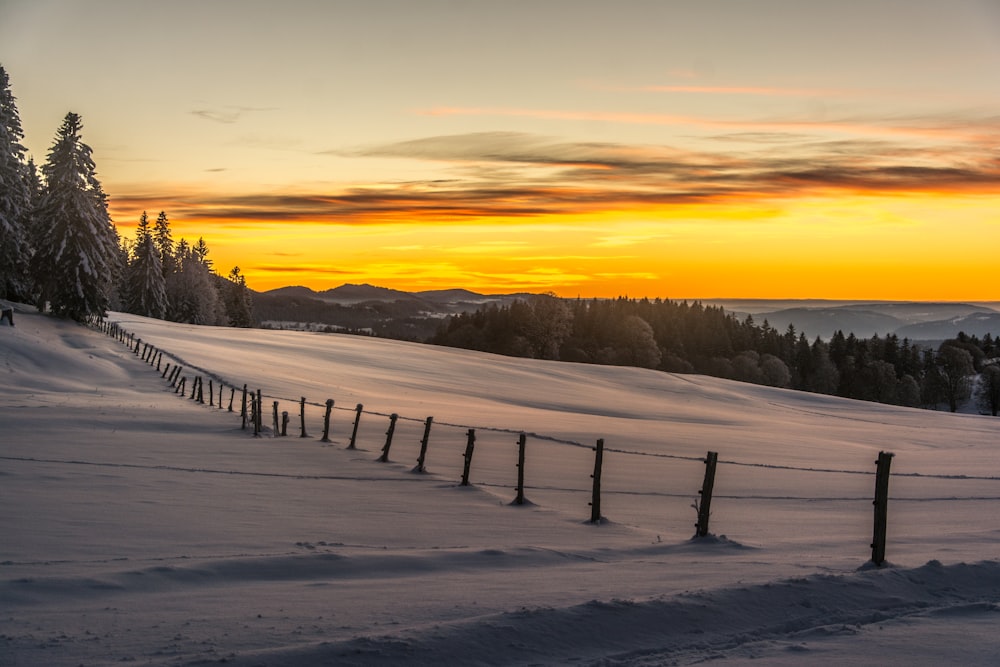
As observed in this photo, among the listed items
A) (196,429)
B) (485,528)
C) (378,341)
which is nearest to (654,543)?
(485,528)

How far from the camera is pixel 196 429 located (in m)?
24.3

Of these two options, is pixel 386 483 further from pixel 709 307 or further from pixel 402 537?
pixel 709 307

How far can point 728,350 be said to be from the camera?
499 ft

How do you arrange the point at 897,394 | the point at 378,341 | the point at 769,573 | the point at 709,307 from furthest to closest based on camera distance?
the point at 709,307, the point at 897,394, the point at 378,341, the point at 769,573

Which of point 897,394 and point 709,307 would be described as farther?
point 709,307

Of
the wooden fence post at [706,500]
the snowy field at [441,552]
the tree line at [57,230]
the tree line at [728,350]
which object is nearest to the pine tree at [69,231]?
the tree line at [57,230]

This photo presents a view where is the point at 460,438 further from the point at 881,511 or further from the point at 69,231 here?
the point at 69,231

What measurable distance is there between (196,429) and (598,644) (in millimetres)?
18927

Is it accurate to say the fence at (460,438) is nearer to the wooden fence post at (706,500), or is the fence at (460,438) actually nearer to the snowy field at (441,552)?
the wooden fence post at (706,500)

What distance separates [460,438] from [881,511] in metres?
18.9

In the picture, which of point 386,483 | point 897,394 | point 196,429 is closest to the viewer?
point 386,483

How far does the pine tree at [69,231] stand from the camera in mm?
55062

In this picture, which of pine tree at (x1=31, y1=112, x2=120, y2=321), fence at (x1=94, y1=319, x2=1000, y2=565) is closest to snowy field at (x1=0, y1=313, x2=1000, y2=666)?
fence at (x1=94, y1=319, x2=1000, y2=565)

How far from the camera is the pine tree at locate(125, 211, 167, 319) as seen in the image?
313 feet
